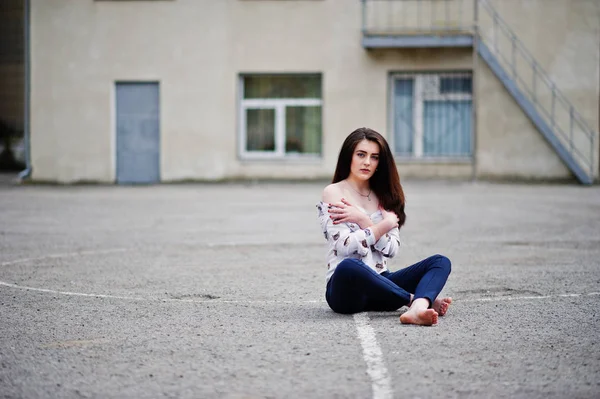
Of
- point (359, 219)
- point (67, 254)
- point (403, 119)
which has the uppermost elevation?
point (403, 119)

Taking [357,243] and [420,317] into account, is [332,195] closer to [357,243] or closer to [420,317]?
[357,243]

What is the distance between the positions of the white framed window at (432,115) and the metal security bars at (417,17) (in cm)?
122

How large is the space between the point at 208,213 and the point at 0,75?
70.5 ft

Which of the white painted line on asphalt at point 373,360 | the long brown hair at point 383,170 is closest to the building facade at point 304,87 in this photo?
the long brown hair at point 383,170

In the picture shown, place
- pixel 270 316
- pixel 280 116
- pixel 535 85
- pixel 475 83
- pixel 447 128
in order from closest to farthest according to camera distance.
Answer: pixel 270 316
pixel 475 83
pixel 535 85
pixel 447 128
pixel 280 116

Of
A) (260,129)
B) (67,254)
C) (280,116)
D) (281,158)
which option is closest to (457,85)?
(280,116)

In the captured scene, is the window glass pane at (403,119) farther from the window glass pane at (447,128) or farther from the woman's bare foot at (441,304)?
the woman's bare foot at (441,304)

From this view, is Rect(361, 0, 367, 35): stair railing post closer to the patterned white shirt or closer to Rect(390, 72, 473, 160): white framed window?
Rect(390, 72, 473, 160): white framed window

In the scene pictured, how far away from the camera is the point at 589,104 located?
25906 millimetres

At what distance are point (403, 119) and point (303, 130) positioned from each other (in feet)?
8.98

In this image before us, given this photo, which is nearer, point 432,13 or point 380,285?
point 380,285

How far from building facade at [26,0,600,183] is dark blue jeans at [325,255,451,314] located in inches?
734

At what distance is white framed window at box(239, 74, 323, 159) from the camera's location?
2716cm

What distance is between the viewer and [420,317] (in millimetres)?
6832
